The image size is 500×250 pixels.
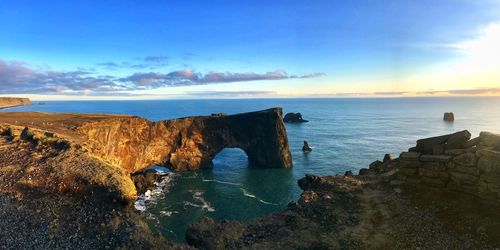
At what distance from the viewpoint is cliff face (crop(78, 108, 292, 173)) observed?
67.3 meters

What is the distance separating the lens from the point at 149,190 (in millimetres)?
56844

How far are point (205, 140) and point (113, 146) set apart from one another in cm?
2332

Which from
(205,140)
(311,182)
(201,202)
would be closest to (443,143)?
(311,182)

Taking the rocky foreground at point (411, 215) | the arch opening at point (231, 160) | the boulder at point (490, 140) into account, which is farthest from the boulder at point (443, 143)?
the arch opening at point (231, 160)

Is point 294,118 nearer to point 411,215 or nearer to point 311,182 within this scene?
point 311,182

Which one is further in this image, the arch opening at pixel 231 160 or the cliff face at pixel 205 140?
the arch opening at pixel 231 160

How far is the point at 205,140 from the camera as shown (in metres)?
76.9

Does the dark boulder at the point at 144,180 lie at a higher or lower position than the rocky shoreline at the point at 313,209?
lower

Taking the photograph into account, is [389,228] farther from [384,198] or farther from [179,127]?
[179,127]

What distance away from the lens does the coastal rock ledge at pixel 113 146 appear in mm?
25031

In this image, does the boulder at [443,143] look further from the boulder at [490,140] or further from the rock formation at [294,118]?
the rock formation at [294,118]

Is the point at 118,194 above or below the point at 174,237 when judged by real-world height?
above

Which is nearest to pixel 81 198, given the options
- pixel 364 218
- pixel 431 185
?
pixel 364 218

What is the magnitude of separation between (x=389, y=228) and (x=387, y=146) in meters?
78.5
